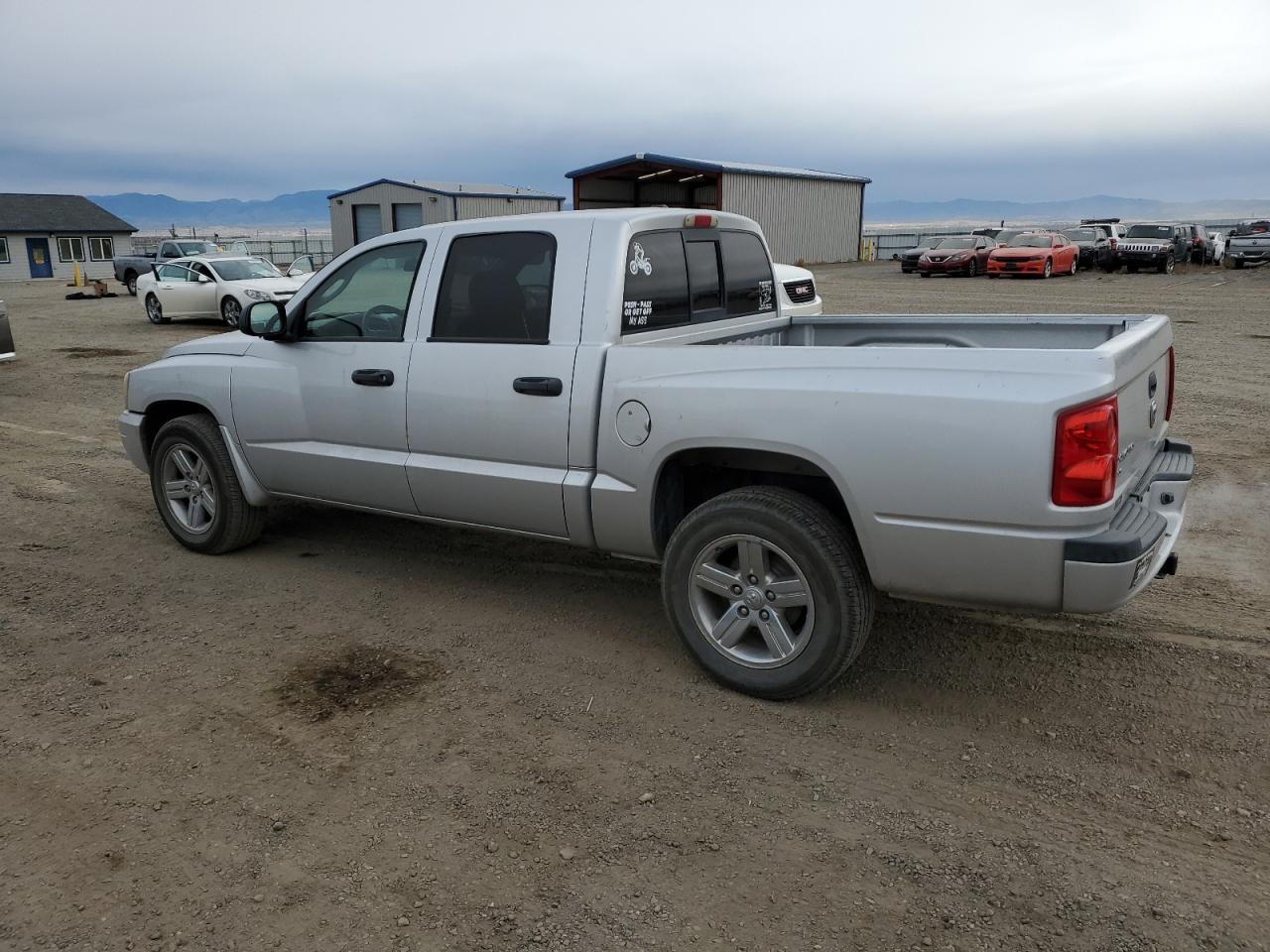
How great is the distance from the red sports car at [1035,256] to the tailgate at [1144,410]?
1179 inches

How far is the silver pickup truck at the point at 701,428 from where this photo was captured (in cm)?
343

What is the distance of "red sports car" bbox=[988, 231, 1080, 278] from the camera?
3238 cm

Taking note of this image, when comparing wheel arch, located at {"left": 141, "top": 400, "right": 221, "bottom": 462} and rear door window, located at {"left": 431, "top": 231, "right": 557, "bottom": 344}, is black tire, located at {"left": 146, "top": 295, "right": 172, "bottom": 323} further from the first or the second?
rear door window, located at {"left": 431, "top": 231, "right": 557, "bottom": 344}

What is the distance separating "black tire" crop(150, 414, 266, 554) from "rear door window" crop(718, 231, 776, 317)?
2.93 m

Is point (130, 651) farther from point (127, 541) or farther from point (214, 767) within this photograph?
point (127, 541)

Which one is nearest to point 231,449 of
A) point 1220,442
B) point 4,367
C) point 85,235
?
point 1220,442

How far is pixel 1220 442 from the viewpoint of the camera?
8.66m

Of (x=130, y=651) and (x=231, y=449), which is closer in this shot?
(x=130, y=651)

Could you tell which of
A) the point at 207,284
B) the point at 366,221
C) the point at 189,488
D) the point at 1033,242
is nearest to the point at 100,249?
the point at 366,221

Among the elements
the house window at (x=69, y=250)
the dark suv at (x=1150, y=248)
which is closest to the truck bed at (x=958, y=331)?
the dark suv at (x=1150, y=248)

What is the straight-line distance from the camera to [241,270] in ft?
71.4

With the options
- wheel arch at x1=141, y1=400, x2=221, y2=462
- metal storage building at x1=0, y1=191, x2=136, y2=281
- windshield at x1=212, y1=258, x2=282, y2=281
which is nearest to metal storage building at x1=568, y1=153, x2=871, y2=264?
windshield at x1=212, y1=258, x2=282, y2=281

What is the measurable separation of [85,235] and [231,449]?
56.3 m

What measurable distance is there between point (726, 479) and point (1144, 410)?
170cm
